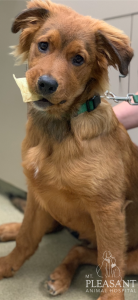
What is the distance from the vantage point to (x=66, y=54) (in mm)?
1089

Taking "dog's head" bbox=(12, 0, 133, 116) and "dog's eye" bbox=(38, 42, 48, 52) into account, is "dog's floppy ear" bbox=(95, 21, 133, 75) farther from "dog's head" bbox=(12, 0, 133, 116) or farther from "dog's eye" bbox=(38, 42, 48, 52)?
"dog's eye" bbox=(38, 42, 48, 52)

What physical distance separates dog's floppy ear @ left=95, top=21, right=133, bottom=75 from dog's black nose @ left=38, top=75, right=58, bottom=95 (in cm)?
29

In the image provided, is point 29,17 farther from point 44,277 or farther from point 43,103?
point 44,277

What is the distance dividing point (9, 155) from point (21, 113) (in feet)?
1.40

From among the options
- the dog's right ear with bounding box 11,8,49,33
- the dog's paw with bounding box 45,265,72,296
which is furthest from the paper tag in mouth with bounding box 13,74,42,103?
the dog's paw with bounding box 45,265,72,296

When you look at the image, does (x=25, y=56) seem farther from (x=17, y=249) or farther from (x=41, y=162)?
(x=17, y=249)

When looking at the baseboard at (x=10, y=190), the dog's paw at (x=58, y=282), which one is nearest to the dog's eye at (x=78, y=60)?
the dog's paw at (x=58, y=282)

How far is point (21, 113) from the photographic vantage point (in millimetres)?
2008

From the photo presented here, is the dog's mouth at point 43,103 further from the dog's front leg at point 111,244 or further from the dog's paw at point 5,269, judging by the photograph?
the dog's paw at point 5,269

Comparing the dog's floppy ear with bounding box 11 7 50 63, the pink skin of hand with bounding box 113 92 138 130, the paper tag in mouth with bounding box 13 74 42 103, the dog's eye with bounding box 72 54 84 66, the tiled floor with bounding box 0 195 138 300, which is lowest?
the tiled floor with bounding box 0 195 138 300

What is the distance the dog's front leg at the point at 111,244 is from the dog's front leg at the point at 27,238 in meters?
0.42

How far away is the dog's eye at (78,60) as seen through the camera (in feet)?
3.66

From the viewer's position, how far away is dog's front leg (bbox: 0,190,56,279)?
158cm

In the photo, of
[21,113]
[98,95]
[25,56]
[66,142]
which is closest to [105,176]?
[66,142]
